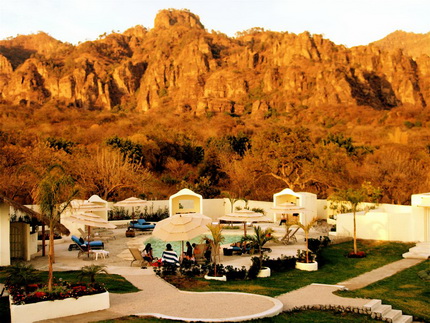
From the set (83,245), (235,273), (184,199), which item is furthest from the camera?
(184,199)

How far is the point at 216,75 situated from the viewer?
120688mm

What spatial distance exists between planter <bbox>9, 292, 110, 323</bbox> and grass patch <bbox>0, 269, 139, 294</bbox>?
169cm

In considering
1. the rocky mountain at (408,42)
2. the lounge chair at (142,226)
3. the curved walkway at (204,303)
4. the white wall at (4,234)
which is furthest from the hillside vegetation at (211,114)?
the rocky mountain at (408,42)

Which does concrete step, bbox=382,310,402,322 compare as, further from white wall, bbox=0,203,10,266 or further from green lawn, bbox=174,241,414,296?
white wall, bbox=0,203,10,266

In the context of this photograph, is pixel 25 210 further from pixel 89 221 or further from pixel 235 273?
pixel 235 273

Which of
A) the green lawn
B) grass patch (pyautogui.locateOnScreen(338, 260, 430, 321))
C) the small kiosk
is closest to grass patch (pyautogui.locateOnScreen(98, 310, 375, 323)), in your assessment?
grass patch (pyautogui.locateOnScreen(338, 260, 430, 321))

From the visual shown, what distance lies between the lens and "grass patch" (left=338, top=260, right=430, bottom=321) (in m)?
11.2

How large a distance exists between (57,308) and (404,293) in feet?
28.9

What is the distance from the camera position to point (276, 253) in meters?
17.9

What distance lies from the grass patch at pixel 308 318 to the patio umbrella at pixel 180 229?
17.3 feet

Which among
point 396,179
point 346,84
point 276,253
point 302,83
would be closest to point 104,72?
point 302,83

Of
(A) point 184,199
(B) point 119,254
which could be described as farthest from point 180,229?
(A) point 184,199

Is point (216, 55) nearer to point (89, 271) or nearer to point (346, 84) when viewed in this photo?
point (346, 84)

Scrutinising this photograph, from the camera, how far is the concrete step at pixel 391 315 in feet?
33.1
